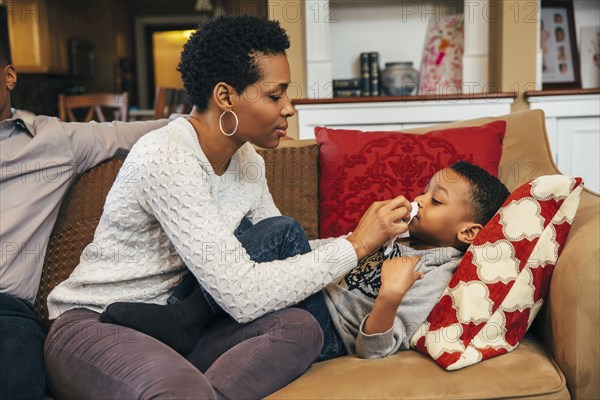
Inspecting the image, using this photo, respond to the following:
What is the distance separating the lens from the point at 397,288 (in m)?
1.35

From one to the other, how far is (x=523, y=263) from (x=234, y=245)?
0.60 meters

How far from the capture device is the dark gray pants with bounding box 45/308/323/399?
1.16 metres

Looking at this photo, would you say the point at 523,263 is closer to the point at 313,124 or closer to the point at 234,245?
the point at 234,245

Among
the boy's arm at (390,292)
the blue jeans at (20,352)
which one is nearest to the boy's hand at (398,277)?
the boy's arm at (390,292)

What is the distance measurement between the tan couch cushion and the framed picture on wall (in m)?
2.40

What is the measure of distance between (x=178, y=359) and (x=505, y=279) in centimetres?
68

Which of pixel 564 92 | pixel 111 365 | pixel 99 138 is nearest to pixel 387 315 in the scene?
pixel 111 365

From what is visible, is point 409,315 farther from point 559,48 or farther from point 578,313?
point 559,48

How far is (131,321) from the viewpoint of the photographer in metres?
1.32

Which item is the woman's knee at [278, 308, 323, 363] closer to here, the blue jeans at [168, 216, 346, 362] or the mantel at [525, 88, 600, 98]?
the blue jeans at [168, 216, 346, 362]

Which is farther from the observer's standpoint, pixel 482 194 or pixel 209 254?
pixel 482 194

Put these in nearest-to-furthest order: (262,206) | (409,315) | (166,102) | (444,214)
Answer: (409,315)
(444,214)
(262,206)
(166,102)

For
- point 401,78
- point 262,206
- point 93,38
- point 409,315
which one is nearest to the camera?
point 409,315

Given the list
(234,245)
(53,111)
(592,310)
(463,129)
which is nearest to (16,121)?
(234,245)
